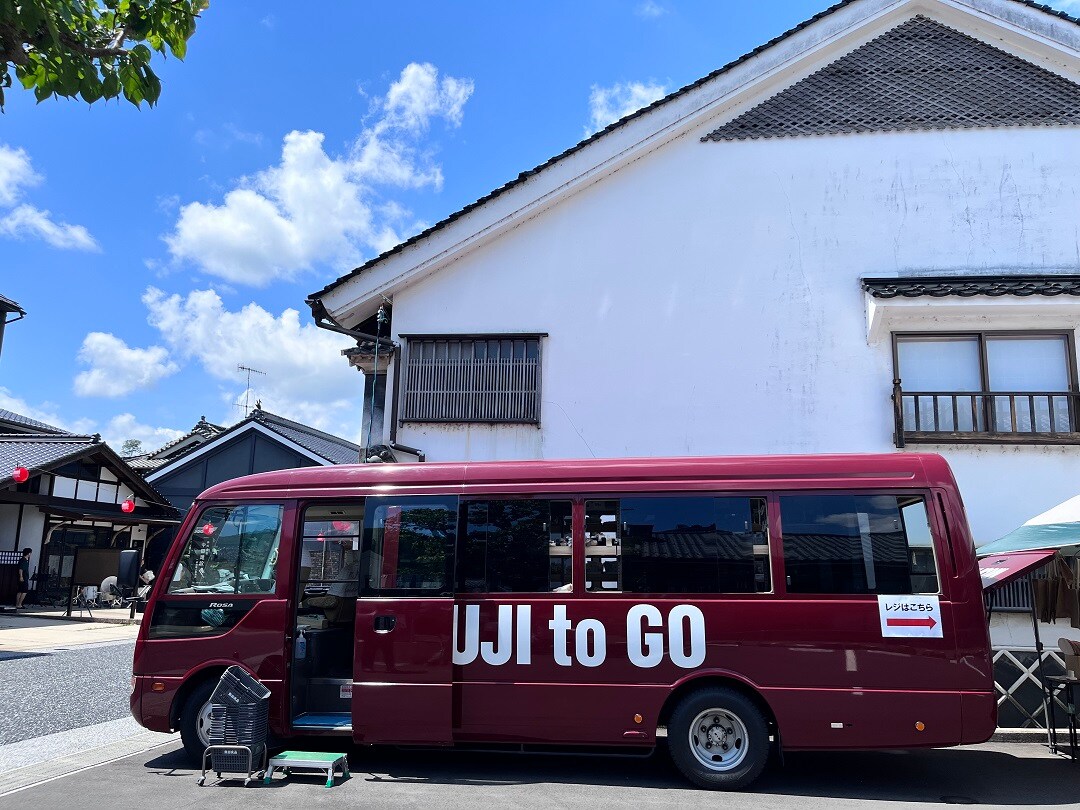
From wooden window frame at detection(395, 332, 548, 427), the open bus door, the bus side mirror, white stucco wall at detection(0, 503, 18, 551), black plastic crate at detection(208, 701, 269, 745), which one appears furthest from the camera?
white stucco wall at detection(0, 503, 18, 551)

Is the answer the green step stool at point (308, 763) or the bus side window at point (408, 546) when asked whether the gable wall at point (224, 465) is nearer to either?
the bus side window at point (408, 546)

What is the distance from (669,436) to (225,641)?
6510 millimetres

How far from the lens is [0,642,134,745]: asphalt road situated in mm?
Answer: 9211

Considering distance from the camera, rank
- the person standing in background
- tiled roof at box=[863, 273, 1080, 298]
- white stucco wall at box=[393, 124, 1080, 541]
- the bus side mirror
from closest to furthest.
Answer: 1. the bus side mirror
2. tiled roof at box=[863, 273, 1080, 298]
3. white stucco wall at box=[393, 124, 1080, 541]
4. the person standing in background

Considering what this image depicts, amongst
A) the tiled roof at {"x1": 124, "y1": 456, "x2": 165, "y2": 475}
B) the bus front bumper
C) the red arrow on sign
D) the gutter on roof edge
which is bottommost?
the bus front bumper

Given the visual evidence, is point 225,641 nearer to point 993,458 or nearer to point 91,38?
point 91,38

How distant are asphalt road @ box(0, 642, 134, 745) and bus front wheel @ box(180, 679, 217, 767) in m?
2.41

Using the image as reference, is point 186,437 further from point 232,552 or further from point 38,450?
point 232,552

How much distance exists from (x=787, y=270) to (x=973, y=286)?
2426mm

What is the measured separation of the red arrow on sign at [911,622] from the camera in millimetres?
6707

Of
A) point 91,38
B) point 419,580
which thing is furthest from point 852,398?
point 91,38

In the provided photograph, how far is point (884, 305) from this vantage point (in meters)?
10.6

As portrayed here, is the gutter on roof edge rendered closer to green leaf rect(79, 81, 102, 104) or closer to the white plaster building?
the white plaster building

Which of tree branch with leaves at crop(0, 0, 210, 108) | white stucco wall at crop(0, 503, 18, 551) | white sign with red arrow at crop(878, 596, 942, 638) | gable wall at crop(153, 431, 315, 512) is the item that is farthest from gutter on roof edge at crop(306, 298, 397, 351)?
gable wall at crop(153, 431, 315, 512)
